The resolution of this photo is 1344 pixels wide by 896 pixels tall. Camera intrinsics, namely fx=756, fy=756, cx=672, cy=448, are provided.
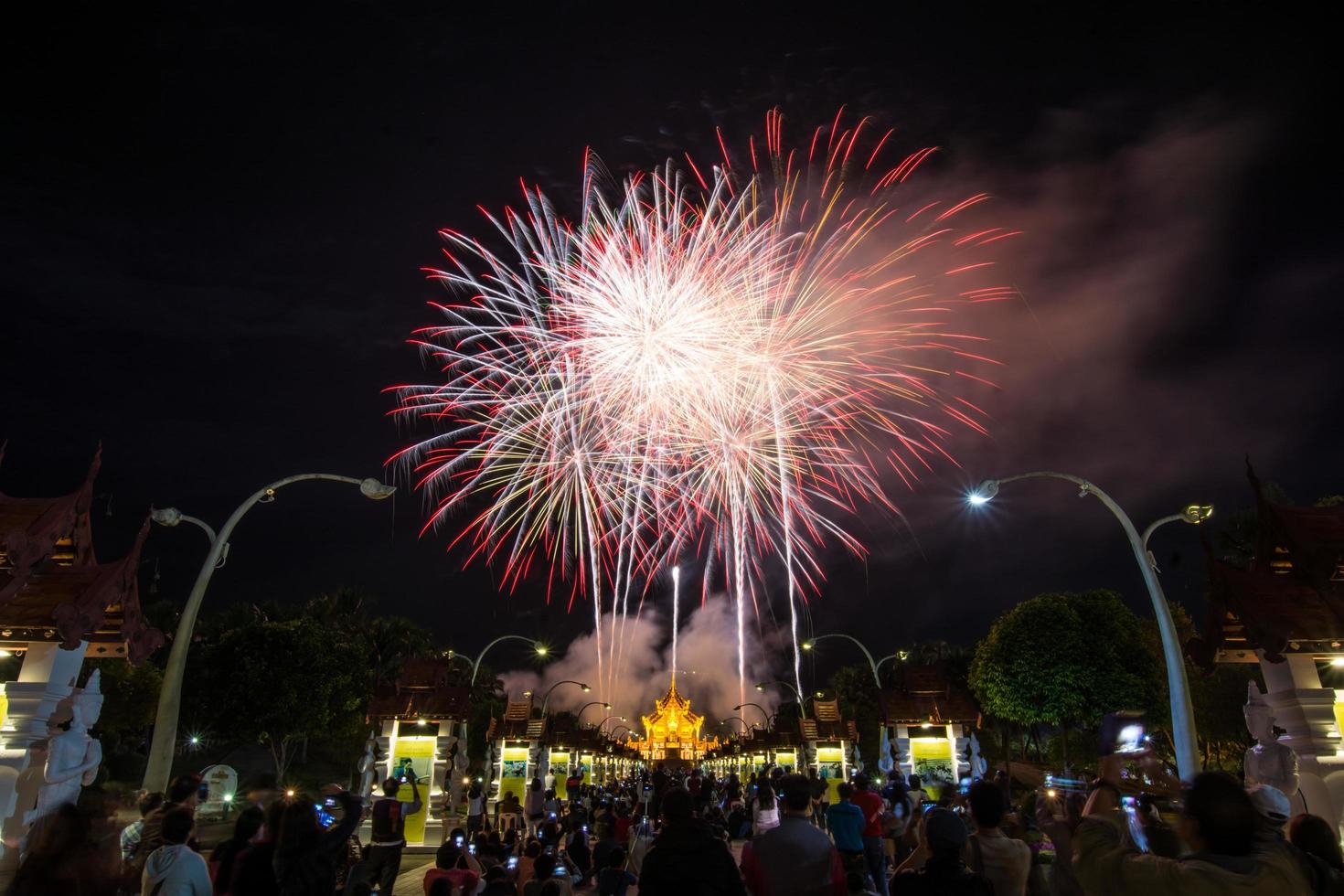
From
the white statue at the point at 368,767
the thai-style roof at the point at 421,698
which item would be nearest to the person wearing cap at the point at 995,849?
the white statue at the point at 368,767

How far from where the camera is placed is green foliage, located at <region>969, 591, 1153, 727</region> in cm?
4031

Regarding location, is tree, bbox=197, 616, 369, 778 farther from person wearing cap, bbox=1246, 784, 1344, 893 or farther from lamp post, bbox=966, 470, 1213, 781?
person wearing cap, bbox=1246, 784, 1344, 893

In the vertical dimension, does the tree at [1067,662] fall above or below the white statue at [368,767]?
above

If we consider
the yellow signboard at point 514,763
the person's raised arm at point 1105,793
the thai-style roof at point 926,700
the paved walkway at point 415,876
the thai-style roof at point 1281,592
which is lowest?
the paved walkway at point 415,876

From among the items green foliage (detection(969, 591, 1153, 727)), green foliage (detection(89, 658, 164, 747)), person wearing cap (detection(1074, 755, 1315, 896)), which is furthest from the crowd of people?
green foliage (detection(89, 658, 164, 747))

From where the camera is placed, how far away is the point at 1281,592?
564 inches

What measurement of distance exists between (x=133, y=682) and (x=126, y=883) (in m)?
50.4

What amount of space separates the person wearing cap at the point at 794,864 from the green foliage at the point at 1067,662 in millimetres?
41644

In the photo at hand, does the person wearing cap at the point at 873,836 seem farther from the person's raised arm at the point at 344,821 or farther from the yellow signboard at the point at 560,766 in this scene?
the yellow signboard at the point at 560,766

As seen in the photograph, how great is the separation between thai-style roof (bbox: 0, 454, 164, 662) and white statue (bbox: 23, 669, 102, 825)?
123 centimetres

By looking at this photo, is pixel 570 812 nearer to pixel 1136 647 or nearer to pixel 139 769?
pixel 1136 647

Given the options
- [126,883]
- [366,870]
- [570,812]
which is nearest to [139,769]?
[570,812]

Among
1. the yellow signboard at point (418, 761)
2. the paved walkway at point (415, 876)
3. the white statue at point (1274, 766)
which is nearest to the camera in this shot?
the white statue at point (1274, 766)

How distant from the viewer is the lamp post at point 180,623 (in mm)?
14045
